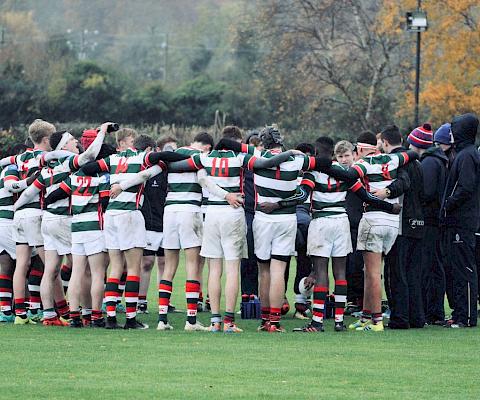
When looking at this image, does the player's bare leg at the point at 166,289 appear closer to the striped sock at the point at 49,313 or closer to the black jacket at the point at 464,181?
the striped sock at the point at 49,313

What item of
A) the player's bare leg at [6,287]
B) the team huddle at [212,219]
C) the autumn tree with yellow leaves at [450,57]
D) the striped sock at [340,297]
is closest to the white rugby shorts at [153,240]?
the team huddle at [212,219]

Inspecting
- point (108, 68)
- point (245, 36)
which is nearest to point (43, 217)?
point (245, 36)

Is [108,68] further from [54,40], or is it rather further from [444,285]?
[444,285]

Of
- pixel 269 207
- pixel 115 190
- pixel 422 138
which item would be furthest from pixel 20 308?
pixel 422 138

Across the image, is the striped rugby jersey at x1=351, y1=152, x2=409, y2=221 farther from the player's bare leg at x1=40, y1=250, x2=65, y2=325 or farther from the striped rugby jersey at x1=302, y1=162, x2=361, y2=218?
the player's bare leg at x1=40, y1=250, x2=65, y2=325

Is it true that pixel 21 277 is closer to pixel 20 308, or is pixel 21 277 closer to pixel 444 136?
pixel 20 308

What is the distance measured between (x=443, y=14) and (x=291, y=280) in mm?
23883

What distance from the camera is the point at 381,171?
47.6 ft

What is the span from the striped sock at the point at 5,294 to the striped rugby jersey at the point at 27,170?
0.92 meters

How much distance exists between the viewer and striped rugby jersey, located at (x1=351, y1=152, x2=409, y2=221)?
14.5 meters

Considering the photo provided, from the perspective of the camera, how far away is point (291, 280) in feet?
74.6

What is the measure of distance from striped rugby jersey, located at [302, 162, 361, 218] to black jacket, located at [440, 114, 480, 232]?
150 centimetres

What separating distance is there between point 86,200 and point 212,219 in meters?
1.48

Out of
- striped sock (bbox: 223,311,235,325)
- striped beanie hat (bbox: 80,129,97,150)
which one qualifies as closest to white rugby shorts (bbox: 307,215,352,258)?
striped sock (bbox: 223,311,235,325)
